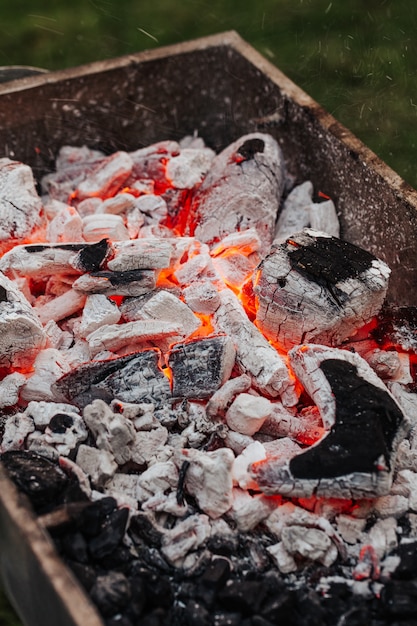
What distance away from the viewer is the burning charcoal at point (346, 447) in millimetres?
1748

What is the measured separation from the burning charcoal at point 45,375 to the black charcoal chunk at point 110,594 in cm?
64

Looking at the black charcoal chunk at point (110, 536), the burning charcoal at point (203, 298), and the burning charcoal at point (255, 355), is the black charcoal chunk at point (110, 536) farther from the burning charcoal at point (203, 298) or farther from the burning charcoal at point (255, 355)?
the burning charcoal at point (203, 298)

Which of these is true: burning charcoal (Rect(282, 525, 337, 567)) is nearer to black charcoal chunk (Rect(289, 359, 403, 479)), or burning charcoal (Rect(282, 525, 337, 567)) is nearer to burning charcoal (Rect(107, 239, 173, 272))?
black charcoal chunk (Rect(289, 359, 403, 479))

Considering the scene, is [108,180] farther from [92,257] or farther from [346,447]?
[346,447]

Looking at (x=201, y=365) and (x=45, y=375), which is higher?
(x=201, y=365)

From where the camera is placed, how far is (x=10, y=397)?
6.76 feet

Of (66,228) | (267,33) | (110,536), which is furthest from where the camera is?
(267,33)

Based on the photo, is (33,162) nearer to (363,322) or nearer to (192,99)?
(192,99)

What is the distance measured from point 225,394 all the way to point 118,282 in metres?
0.50

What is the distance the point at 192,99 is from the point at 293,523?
6.56ft

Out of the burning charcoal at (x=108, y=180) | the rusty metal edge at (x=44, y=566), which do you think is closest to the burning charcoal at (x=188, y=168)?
the burning charcoal at (x=108, y=180)

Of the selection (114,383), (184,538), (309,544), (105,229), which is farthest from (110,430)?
(105,229)

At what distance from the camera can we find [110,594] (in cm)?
153

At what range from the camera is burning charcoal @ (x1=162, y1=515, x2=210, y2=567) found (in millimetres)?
1686
